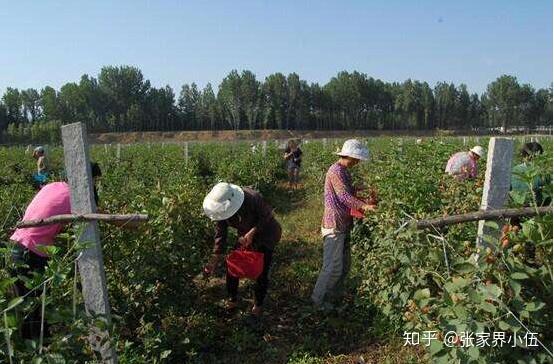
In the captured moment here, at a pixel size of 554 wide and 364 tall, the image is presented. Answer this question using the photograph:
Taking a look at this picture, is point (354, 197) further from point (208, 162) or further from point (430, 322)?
point (208, 162)

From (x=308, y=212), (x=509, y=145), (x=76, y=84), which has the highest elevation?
(x=76, y=84)

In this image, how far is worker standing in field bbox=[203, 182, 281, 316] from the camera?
4.02 meters

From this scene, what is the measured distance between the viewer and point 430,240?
2.80 meters

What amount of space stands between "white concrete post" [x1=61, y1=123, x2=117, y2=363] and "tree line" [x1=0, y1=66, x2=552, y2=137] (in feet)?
228

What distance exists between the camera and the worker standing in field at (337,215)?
14.4ft

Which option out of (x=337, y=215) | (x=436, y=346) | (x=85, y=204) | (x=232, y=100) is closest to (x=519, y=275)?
(x=436, y=346)

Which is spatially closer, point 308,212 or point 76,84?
point 308,212

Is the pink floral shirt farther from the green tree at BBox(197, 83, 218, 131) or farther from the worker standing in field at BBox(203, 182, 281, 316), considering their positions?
the green tree at BBox(197, 83, 218, 131)

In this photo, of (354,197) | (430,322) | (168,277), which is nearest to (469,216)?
(430,322)

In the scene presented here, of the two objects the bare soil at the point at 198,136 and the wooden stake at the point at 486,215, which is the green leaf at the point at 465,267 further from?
the bare soil at the point at 198,136

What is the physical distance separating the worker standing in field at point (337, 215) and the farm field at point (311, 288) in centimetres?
20

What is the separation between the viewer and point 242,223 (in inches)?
169

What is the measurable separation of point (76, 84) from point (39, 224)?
77024 mm

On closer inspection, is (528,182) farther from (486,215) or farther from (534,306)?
(534,306)
